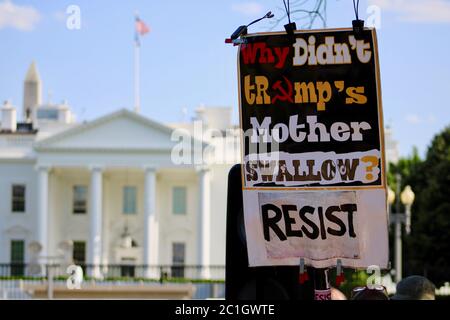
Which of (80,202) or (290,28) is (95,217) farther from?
(290,28)

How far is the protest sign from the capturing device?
402 cm

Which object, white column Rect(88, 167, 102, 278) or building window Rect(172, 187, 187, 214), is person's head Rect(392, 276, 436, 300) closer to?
white column Rect(88, 167, 102, 278)

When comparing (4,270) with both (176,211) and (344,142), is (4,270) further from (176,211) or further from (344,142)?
(344,142)

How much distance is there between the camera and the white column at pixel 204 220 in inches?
2328

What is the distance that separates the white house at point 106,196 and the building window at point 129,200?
0.06 m

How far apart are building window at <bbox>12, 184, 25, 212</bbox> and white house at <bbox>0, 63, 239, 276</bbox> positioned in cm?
5

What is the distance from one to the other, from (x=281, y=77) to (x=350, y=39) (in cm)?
25

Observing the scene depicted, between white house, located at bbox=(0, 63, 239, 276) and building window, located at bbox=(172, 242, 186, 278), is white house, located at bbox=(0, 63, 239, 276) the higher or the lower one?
the higher one

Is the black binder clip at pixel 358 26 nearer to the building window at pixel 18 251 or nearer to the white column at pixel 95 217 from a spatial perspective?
the white column at pixel 95 217

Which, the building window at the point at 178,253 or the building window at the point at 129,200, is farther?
the building window at the point at 129,200

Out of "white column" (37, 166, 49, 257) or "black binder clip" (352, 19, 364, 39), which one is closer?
"black binder clip" (352, 19, 364, 39)

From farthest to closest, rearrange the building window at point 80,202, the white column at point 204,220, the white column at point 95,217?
the building window at point 80,202, the white column at point 204,220, the white column at point 95,217

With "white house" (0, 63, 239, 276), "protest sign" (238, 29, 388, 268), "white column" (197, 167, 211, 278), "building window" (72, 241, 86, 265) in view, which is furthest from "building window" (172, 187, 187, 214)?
"protest sign" (238, 29, 388, 268)

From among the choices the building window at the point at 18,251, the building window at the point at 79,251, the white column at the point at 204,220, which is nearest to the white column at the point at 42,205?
the building window at the point at 18,251
